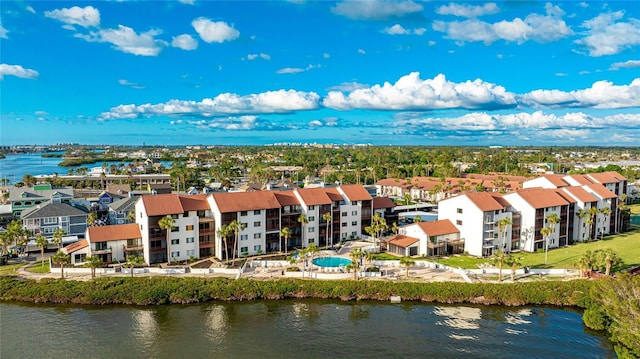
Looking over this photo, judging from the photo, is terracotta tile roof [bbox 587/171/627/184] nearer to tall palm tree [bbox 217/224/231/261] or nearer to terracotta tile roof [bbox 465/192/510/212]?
terracotta tile roof [bbox 465/192/510/212]

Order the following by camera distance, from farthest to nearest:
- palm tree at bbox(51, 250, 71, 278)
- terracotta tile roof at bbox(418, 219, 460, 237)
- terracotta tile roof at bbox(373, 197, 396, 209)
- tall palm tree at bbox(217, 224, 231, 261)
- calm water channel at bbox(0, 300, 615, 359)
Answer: terracotta tile roof at bbox(373, 197, 396, 209) → terracotta tile roof at bbox(418, 219, 460, 237) → tall palm tree at bbox(217, 224, 231, 261) → palm tree at bbox(51, 250, 71, 278) → calm water channel at bbox(0, 300, 615, 359)

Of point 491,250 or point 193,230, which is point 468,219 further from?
point 193,230

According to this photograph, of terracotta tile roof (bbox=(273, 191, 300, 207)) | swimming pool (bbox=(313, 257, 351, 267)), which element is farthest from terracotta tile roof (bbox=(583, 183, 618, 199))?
terracotta tile roof (bbox=(273, 191, 300, 207))

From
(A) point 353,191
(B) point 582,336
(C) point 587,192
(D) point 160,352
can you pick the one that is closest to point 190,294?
(D) point 160,352

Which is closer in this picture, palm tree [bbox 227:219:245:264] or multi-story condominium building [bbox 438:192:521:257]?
palm tree [bbox 227:219:245:264]

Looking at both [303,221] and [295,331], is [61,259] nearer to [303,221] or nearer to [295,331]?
[295,331]

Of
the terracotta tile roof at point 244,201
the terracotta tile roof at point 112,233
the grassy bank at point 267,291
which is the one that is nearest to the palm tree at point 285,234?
the terracotta tile roof at point 244,201
